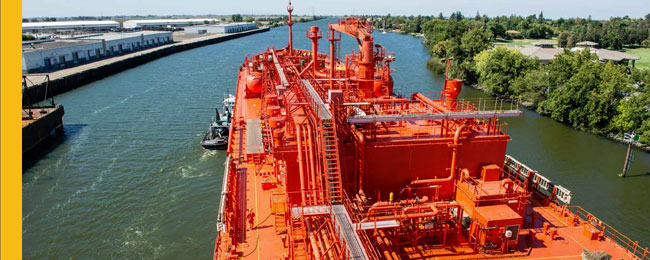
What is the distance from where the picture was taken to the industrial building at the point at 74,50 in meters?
61.6

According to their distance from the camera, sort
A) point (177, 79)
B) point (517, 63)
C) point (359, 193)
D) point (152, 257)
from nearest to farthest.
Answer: point (359, 193) → point (152, 257) → point (517, 63) → point (177, 79)

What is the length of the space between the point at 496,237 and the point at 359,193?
17.4 ft

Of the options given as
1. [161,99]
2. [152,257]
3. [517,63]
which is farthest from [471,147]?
[161,99]

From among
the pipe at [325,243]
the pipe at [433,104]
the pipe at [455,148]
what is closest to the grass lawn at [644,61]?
the pipe at [433,104]

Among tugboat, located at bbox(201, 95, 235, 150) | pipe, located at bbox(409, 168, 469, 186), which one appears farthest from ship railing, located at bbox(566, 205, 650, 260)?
tugboat, located at bbox(201, 95, 235, 150)

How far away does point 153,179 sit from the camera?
A: 29.5m

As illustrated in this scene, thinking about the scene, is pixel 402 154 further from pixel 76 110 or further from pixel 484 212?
pixel 76 110

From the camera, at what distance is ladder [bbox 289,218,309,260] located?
1331cm

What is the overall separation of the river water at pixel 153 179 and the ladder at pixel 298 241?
8673 mm

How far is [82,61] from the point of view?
76.6 m

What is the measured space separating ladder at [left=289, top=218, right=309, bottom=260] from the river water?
28.5 ft

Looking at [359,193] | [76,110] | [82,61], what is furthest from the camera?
[82,61]

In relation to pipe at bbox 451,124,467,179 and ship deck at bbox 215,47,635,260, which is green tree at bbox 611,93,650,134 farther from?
pipe at bbox 451,124,467,179

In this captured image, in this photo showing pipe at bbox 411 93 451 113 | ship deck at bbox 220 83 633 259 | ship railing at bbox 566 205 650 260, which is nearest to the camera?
ship deck at bbox 220 83 633 259
